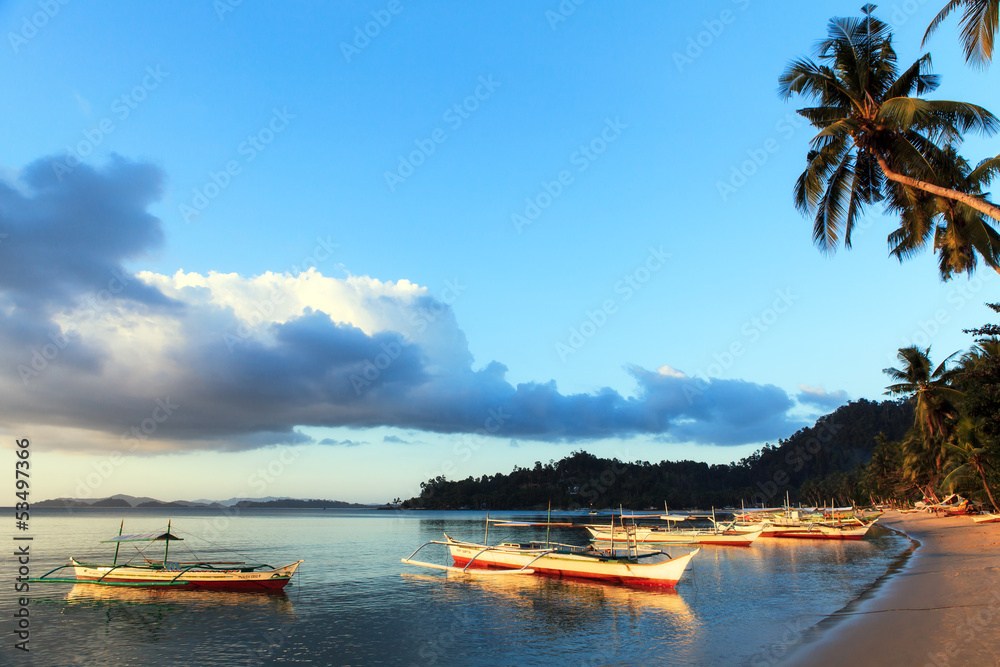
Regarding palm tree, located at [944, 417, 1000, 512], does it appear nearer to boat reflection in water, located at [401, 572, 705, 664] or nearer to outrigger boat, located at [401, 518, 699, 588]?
outrigger boat, located at [401, 518, 699, 588]

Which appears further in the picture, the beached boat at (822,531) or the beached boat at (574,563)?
the beached boat at (822,531)

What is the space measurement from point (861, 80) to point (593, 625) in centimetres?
2077

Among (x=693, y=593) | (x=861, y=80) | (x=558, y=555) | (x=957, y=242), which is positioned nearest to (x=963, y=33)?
(x=861, y=80)

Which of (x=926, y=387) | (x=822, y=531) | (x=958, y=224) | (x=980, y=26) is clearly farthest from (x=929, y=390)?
(x=980, y=26)

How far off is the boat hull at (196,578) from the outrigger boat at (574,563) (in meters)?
7.76

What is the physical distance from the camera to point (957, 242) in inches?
772

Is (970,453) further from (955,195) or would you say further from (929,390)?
(955,195)

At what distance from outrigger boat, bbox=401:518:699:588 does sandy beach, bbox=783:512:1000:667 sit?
8214mm

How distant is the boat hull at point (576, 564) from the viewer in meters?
26.4

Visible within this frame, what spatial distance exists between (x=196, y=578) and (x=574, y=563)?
18.6 metres

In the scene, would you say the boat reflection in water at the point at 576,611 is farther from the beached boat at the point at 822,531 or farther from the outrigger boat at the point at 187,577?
the beached boat at the point at 822,531

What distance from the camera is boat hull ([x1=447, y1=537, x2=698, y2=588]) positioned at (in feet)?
86.5

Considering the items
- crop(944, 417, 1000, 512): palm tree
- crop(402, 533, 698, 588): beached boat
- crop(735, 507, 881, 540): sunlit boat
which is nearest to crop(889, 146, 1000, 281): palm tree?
crop(402, 533, 698, 588): beached boat

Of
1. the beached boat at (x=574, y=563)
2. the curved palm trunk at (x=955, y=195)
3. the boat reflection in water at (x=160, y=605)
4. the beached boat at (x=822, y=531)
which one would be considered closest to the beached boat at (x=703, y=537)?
the beached boat at (x=822, y=531)
